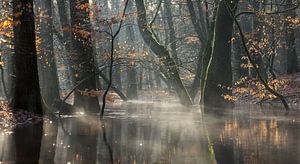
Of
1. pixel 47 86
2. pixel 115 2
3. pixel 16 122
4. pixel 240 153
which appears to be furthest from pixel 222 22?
pixel 115 2

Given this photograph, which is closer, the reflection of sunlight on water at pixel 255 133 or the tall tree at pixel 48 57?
the reflection of sunlight on water at pixel 255 133

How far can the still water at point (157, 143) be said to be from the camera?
27.1 ft

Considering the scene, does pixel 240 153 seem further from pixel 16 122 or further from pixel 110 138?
pixel 16 122

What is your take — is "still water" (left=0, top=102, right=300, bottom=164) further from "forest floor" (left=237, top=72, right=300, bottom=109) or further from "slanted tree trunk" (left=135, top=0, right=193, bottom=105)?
"slanted tree trunk" (left=135, top=0, right=193, bottom=105)

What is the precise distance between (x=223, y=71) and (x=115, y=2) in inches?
1886

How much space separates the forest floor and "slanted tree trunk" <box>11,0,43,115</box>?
11.1 meters

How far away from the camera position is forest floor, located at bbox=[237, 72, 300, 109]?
69.9ft

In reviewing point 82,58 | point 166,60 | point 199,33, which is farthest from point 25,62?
point 199,33

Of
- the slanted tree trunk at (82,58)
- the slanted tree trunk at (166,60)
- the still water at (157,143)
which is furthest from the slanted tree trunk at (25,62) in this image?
the slanted tree trunk at (166,60)

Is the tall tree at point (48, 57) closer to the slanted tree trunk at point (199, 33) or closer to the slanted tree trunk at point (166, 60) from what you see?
the slanted tree trunk at point (166, 60)

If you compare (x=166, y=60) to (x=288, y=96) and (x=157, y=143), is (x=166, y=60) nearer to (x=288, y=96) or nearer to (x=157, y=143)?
(x=288, y=96)

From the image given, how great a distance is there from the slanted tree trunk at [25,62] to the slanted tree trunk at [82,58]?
3696 millimetres

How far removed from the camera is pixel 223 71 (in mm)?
22266

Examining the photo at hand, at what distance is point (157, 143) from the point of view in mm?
10578
